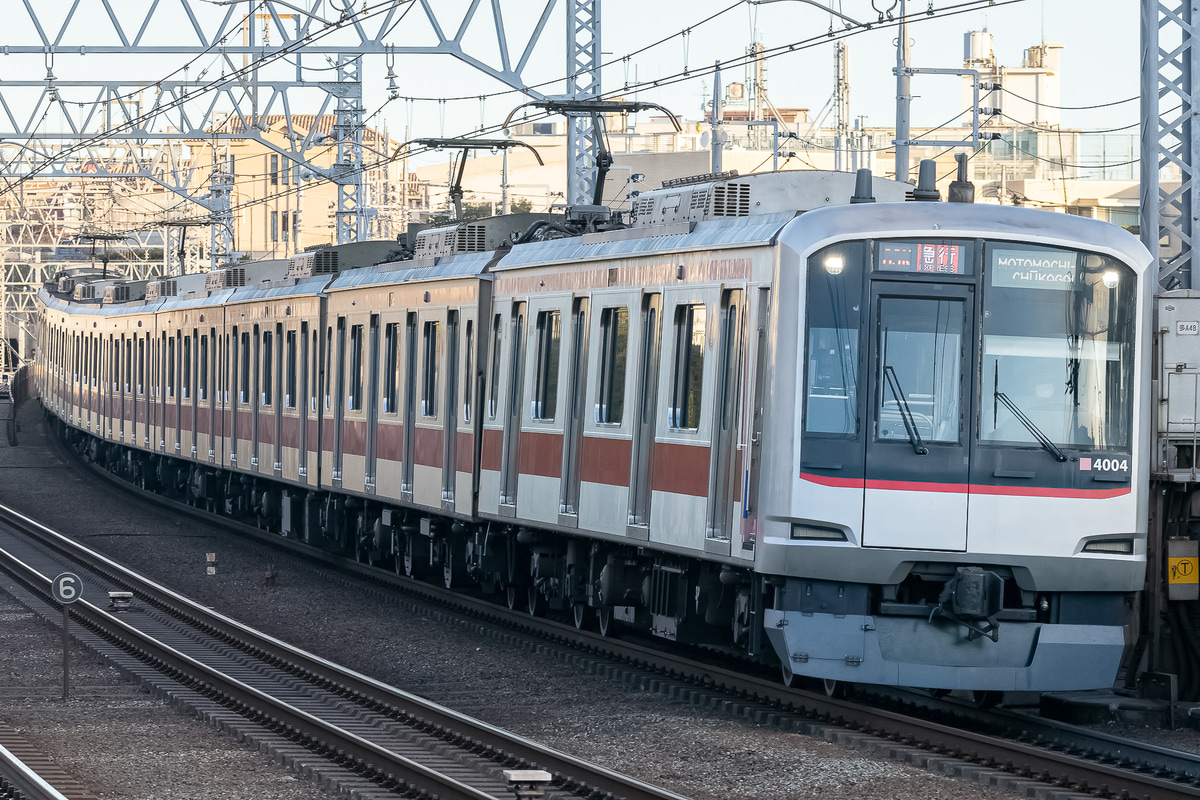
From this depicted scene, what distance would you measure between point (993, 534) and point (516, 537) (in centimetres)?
588

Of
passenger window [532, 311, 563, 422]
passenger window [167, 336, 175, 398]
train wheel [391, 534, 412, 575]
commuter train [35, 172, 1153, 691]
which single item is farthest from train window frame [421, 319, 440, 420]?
passenger window [167, 336, 175, 398]

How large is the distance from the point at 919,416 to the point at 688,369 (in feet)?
6.29

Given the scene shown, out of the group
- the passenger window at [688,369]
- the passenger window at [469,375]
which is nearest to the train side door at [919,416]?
the passenger window at [688,369]

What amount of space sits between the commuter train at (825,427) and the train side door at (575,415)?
0.10 feet

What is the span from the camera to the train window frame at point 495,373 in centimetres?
1583

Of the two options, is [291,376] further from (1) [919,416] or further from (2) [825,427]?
(1) [919,416]

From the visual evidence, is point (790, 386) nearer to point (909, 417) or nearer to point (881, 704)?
point (909, 417)

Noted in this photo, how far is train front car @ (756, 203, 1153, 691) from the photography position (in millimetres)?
10695

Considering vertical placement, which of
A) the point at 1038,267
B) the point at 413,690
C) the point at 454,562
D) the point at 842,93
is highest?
the point at 842,93

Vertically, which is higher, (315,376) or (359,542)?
(315,376)

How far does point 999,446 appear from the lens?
1082 cm

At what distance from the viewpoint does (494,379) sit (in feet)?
52.3

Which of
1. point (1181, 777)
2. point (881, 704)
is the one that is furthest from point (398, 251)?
point (1181, 777)

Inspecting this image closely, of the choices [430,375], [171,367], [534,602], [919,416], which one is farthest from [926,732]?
[171,367]
